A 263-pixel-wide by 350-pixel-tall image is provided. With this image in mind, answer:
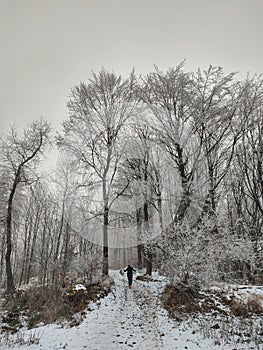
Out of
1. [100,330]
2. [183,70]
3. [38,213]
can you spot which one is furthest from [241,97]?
[38,213]

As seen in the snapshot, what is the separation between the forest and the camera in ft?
35.0

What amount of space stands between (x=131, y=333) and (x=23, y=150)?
12567 mm

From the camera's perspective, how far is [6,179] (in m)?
15.7

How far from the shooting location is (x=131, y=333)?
677cm

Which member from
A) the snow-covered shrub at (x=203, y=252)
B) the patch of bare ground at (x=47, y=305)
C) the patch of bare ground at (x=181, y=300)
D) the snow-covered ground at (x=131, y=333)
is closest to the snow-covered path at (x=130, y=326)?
the snow-covered ground at (x=131, y=333)

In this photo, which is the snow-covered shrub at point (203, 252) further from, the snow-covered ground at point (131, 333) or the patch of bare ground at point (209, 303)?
the snow-covered ground at point (131, 333)

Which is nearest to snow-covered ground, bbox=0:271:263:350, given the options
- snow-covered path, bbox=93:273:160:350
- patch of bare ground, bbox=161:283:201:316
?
snow-covered path, bbox=93:273:160:350

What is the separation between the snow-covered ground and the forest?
2.49 meters

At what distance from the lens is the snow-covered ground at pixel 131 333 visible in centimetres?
581

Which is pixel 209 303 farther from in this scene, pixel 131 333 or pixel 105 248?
pixel 105 248

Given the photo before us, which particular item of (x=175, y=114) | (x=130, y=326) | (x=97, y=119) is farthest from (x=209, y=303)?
(x=97, y=119)

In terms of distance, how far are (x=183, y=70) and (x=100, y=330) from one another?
12220mm

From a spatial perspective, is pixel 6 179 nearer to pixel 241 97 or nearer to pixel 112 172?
pixel 112 172

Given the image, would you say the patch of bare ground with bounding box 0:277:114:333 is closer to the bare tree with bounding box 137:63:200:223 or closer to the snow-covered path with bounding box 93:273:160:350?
the snow-covered path with bounding box 93:273:160:350
